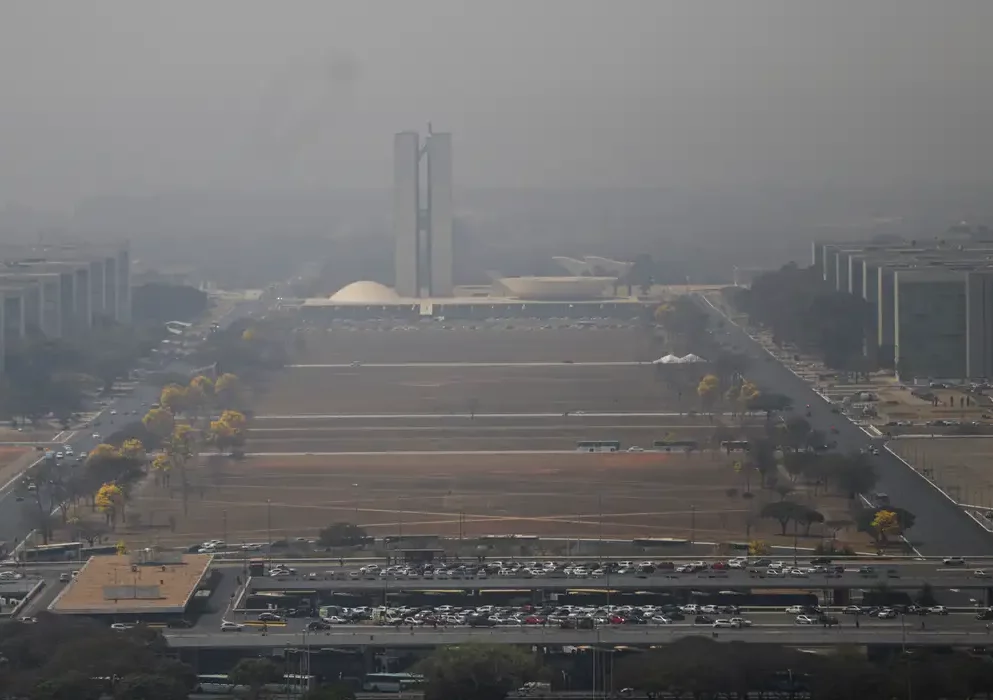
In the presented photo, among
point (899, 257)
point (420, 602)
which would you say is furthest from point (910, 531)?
point (899, 257)

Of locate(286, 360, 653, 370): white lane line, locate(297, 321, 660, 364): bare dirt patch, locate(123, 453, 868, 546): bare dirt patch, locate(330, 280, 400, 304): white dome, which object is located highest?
locate(330, 280, 400, 304): white dome

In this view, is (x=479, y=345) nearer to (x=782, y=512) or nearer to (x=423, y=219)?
(x=423, y=219)

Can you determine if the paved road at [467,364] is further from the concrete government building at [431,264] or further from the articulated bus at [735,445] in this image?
the concrete government building at [431,264]

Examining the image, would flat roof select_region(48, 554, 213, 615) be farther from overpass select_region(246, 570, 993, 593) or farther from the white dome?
the white dome

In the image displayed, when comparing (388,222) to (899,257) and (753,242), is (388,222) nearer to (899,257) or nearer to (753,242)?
(753,242)

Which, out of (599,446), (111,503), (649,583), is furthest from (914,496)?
(111,503)

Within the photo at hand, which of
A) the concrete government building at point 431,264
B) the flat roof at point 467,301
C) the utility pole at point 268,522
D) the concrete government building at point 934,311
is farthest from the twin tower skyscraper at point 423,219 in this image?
the utility pole at point 268,522

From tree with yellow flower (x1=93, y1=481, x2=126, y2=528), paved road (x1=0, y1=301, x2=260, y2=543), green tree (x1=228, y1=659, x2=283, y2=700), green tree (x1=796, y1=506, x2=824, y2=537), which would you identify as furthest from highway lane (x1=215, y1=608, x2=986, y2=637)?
tree with yellow flower (x1=93, y1=481, x2=126, y2=528)
